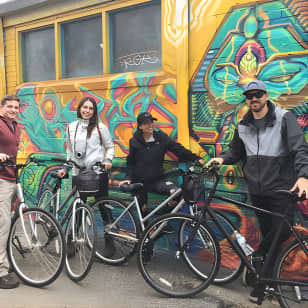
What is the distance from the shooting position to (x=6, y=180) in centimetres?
398

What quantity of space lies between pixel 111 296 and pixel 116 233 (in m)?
0.82

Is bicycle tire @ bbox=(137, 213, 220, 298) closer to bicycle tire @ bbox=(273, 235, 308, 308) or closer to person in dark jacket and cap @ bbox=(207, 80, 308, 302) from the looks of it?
person in dark jacket and cap @ bbox=(207, 80, 308, 302)

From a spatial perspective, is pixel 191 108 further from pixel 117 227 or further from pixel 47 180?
pixel 47 180

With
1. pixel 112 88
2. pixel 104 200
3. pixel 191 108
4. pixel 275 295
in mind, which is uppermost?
pixel 112 88

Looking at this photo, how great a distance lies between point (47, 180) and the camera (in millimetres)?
6184

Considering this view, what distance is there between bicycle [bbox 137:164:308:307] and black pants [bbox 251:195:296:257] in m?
Result: 0.12

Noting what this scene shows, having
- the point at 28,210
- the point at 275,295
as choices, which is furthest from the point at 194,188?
the point at 28,210

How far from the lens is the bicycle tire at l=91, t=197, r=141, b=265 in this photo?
4.31 m

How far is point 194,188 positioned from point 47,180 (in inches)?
134

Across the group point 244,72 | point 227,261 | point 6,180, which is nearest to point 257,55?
point 244,72

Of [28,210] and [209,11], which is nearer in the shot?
[28,210]

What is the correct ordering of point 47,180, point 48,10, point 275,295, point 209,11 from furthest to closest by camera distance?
point 47,180 → point 48,10 → point 209,11 → point 275,295

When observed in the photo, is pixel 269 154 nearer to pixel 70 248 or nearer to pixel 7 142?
pixel 70 248

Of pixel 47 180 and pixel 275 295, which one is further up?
pixel 47 180
